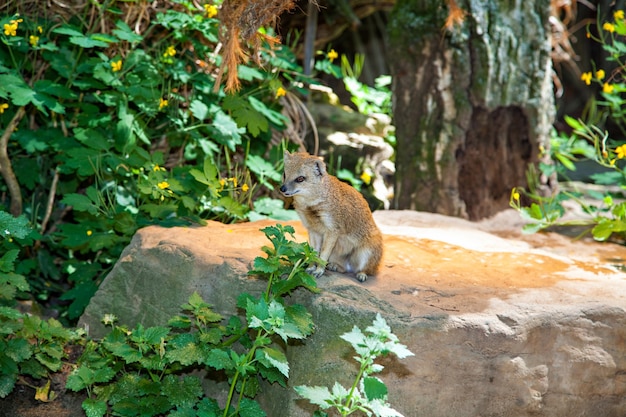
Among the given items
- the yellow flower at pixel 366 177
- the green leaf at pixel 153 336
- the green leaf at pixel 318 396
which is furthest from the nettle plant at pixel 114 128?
the green leaf at pixel 318 396

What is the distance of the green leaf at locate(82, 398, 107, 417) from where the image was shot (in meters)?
4.08

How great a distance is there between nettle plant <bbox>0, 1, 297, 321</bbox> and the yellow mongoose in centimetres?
100

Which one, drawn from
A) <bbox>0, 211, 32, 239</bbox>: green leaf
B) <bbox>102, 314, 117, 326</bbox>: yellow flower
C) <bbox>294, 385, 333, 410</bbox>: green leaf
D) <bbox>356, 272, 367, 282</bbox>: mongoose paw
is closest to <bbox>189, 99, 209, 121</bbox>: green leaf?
<bbox>102, 314, 117, 326</bbox>: yellow flower

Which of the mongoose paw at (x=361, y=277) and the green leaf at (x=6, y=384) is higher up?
the mongoose paw at (x=361, y=277)

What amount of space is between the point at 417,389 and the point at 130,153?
2956mm

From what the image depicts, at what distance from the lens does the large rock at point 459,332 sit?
12.5 ft

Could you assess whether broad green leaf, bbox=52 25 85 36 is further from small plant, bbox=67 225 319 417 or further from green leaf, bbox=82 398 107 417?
green leaf, bbox=82 398 107 417

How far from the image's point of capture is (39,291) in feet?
19.5

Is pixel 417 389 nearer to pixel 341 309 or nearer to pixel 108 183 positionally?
pixel 341 309

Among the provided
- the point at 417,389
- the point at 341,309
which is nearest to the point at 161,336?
the point at 341,309

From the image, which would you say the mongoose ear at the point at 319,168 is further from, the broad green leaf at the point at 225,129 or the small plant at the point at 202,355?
the broad green leaf at the point at 225,129

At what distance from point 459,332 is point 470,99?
3.14 metres

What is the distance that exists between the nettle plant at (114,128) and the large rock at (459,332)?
946 millimetres

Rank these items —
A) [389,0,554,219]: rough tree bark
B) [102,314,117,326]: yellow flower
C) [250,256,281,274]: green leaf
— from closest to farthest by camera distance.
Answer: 1. [250,256,281,274]: green leaf
2. [102,314,117,326]: yellow flower
3. [389,0,554,219]: rough tree bark
